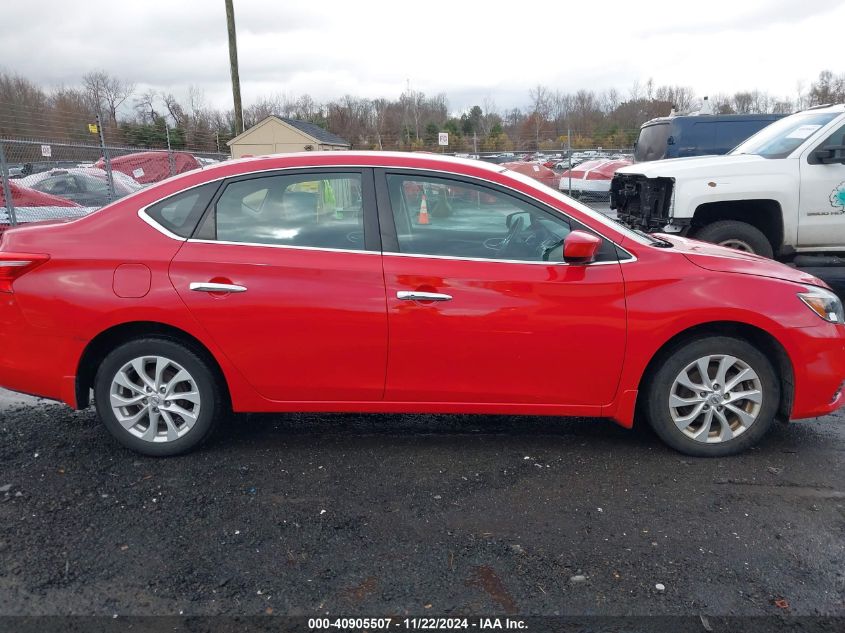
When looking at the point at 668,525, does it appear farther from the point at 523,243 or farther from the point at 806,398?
the point at 523,243

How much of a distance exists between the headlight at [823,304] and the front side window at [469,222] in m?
1.39

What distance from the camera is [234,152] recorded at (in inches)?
739

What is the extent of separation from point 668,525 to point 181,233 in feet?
9.51

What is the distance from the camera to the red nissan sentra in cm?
351

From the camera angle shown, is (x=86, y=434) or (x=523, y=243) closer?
(x=523, y=243)

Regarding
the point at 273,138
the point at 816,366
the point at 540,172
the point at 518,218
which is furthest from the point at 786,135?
the point at 273,138

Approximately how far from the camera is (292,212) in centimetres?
366

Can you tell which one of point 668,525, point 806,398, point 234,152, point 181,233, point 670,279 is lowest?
point 668,525

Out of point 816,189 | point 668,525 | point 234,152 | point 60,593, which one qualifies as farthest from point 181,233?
point 234,152

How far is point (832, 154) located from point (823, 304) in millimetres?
4131

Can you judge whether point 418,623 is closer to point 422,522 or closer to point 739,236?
point 422,522

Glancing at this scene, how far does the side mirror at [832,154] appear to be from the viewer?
6.83 m

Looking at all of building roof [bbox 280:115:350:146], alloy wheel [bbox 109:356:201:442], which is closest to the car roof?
alloy wheel [bbox 109:356:201:442]

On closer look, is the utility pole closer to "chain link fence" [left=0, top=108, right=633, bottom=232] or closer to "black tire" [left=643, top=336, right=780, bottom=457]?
"chain link fence" [left=0, top=108, right=633, bottom=232]
